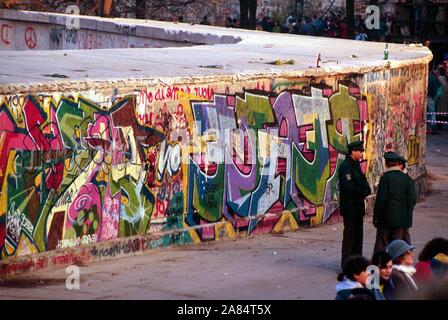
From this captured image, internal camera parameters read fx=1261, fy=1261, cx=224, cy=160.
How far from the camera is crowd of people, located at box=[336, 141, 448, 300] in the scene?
972cm

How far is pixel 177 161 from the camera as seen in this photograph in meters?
15.9

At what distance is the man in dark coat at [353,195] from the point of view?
1417 centimetres

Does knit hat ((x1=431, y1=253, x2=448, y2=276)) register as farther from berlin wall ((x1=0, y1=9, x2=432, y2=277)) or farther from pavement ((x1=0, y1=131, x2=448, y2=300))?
berlin wall ((x1=0, y1=9, x2=432, y2=277))

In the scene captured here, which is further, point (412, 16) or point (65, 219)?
point (412, 16)

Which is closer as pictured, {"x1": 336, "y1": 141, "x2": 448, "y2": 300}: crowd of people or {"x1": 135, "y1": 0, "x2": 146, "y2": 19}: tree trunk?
{"x1": 336, "y1": 141, "x2": 448, "y2": 300}: crowd of people

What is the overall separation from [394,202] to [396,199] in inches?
1.5

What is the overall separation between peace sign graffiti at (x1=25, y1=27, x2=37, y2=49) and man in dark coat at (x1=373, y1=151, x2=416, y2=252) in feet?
72.5

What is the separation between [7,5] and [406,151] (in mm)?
20956

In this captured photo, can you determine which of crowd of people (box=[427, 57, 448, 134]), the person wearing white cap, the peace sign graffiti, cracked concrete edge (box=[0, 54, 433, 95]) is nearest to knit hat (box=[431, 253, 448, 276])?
the person wearing white cap

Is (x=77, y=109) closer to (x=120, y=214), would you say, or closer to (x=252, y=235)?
(x=120, y=214)

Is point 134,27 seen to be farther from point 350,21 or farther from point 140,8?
point 140,8

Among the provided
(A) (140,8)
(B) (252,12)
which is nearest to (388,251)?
(A) (140,8)
